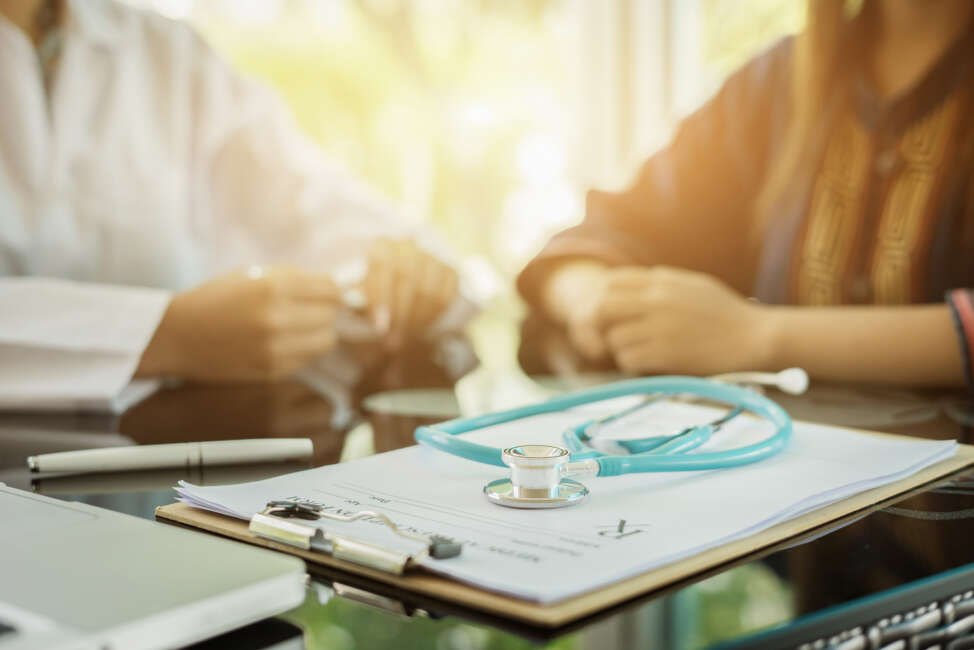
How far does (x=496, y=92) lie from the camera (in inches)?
57.1

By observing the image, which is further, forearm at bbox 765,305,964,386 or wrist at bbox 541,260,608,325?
wrist at bbox 541,260,608,325

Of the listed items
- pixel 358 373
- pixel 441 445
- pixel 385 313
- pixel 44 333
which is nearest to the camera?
pixel 441 445

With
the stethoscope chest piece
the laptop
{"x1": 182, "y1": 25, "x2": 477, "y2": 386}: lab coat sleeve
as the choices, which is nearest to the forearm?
{"x1": 182, "y1": 25, "x2": 477, "y2": 386}: lab coat sleeve

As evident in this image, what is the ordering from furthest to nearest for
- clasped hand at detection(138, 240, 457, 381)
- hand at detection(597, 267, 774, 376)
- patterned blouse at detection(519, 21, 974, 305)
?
patterned blouse at detection(519, 21, 974, 305)
hand at detection(597, 267, 774, 376)
clasped hand at detection(138, 240, 457, 381)

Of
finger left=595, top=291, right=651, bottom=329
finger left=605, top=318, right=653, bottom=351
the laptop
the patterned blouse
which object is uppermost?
the patterned blouse

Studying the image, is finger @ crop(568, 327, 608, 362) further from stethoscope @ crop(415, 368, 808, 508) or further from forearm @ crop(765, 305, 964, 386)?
stethoscope @ crop(415, 368, 808, 508)

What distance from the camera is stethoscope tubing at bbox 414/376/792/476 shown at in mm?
379

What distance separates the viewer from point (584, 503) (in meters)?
0.36


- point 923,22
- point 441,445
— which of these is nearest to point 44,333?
point 441,445

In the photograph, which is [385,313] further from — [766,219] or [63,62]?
[766,219]

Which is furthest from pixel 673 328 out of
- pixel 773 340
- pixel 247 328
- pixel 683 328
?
pixel 247 328

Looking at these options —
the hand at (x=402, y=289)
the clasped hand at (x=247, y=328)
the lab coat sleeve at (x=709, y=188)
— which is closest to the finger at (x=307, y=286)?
the clasped hand at (x=247, y=328)

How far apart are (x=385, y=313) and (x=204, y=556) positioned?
2.91 ft

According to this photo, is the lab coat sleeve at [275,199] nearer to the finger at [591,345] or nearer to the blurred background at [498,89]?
the blurred background at [498,89]
